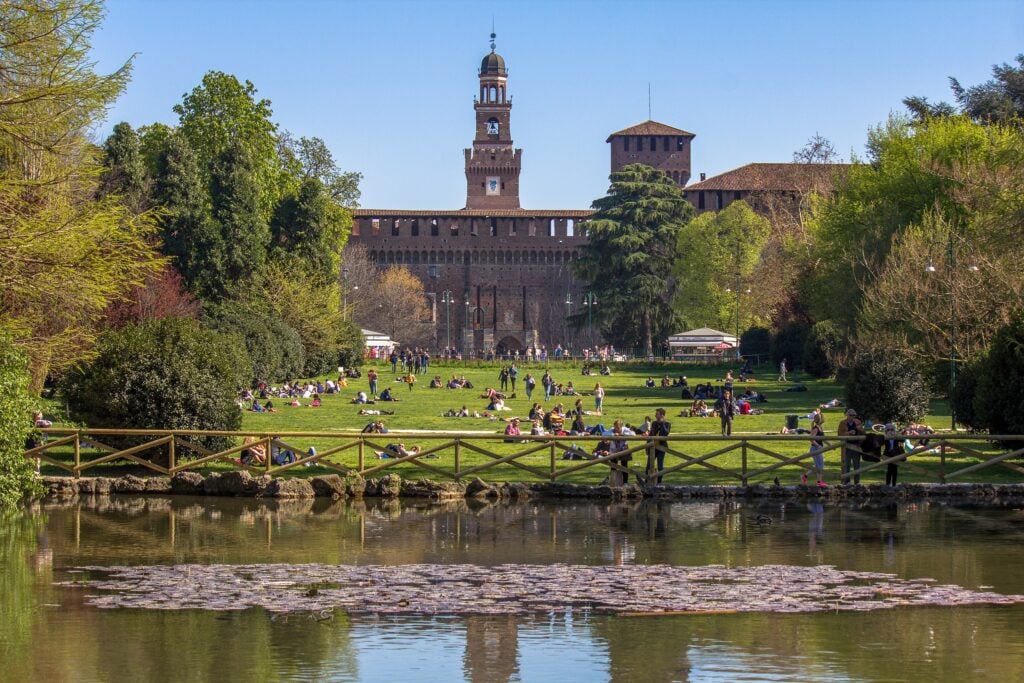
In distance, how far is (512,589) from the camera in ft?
39.4

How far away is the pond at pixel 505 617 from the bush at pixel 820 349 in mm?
30401

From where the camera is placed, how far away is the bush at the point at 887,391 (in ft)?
92.2

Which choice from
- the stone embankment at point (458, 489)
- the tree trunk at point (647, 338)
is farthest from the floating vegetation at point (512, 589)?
the tree trunk at point (647, 338)

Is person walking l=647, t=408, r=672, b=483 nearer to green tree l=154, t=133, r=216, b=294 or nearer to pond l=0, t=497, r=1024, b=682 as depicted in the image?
pond l=0, t=497, r=1024, b=682

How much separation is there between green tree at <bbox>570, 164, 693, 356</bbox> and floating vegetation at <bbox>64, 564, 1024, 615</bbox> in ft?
201

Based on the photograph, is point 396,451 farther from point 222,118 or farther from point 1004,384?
point 222,118

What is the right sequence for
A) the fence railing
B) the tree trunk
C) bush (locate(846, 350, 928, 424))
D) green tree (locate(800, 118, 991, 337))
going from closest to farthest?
the fence railing < bush (locate(846, 350, 928, 424)) < green tree (locate(800, 118, 991, 337)) < the tree trunk

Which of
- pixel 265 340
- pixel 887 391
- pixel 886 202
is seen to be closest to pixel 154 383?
pixel 887 391

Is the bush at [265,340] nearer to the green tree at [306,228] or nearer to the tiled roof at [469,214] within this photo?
the green tree at [306,228]

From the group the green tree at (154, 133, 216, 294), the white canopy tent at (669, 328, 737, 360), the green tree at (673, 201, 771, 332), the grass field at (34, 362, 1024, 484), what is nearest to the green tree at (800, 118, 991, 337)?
the grass field at (34, 362, 1024, 484)

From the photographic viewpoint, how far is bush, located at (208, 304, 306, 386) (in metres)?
41.5

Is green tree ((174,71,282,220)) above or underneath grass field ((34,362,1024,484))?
above

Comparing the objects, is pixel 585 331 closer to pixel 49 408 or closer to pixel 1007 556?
pixel 49 408

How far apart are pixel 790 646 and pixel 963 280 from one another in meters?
22.2
